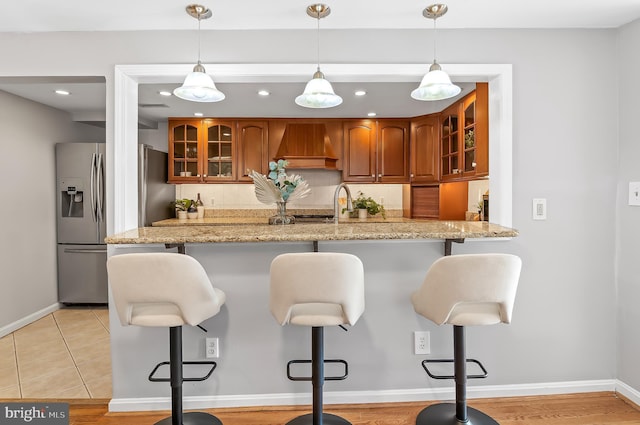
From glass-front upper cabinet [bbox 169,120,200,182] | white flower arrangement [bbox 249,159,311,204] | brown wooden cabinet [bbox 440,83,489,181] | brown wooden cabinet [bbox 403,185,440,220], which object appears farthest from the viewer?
glass-front upper cabinet [bbox 169,120,200,182]

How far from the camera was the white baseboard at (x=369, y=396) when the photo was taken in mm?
2223

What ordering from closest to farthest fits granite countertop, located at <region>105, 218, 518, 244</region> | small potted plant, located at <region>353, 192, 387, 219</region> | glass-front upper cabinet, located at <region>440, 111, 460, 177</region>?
granite countertop, located at <region>105, 218, 518, 244</region> < glass-front upper cabinet, located at <region>440, 111, 460, 177</region> < small potted plant, located at <region>353, 192, 387, 219</region>

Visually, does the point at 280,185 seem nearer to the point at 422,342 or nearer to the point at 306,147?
the point at 422,342

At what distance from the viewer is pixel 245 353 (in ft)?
7.35

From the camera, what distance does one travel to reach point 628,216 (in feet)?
7.34

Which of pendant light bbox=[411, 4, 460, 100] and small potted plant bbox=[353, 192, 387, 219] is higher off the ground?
pendant light bbox=[411, 4, 460, 100]

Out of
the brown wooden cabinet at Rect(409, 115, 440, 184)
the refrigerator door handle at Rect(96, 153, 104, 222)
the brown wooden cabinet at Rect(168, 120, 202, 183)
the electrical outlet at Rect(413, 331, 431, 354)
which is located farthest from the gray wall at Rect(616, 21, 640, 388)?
the refrigerator door handle at Rect(96, 153, 104, 222)

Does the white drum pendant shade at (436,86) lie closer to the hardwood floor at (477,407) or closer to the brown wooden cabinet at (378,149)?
the hardwood floor at (477,407)

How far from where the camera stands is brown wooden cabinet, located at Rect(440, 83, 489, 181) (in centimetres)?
269

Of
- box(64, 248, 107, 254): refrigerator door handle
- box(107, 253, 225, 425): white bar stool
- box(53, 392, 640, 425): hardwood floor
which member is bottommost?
box(53, 392, 640, 425): hardwood floor

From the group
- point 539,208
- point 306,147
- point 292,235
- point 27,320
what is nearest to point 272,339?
point 292,235

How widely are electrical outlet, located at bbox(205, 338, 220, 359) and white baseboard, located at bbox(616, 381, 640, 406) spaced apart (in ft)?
8.14

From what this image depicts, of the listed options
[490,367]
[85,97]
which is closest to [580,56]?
[490,367]

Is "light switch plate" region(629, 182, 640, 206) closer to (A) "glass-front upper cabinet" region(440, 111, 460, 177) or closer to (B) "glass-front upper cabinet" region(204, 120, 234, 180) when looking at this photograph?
(A) "glass-front upper cabinet" region(440, 111, 460, 177)
